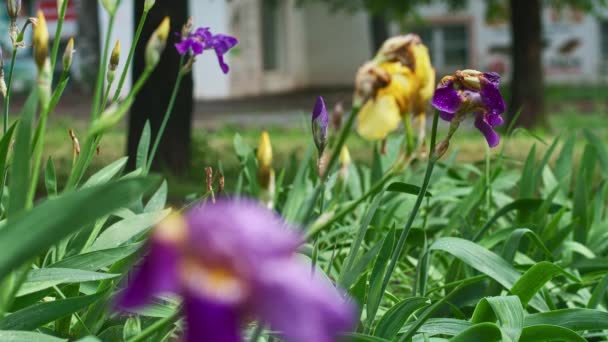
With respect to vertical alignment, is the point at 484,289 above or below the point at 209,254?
below

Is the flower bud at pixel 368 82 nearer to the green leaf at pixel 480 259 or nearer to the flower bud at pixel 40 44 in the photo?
the flower bud at pixel 40 44

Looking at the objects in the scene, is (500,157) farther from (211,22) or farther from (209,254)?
(211,22)

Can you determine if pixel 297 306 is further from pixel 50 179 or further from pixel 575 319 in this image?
pixel 50 179

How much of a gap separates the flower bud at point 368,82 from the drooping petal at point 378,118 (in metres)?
0.26

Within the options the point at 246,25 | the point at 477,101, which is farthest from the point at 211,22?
the point at 477,101

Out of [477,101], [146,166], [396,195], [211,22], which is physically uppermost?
[477,101]

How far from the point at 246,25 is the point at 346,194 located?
2108 centimetres

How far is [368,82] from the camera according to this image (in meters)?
0.95

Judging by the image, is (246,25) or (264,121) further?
(246,25)

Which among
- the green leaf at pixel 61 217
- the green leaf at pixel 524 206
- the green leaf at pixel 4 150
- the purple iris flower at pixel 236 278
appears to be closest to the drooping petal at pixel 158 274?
the purple iris flower at pixel 236 278

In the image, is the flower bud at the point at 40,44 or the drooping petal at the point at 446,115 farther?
the drooping petal at the point at 446,115

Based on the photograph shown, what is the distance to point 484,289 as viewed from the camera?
2.01 m

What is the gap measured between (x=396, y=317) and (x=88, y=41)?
19.4 meters

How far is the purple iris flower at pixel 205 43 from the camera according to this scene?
1884mm
